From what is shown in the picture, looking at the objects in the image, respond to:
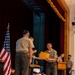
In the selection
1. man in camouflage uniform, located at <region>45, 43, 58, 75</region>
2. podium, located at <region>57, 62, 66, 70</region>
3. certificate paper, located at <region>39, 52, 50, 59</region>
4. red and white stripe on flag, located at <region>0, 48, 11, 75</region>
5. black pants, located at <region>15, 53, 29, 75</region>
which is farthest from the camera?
podium, located at <region>57, 62, 66, 70</region>

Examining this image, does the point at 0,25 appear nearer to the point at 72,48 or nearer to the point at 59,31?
the point at 59,31

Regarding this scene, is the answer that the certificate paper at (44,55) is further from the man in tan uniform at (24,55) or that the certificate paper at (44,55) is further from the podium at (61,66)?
the podium at (61,66)

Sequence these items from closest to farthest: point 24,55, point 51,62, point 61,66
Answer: point 24,55, point 51,62, point 61,66

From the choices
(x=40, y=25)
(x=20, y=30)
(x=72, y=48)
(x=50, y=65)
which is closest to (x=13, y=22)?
(x=20, y=30)

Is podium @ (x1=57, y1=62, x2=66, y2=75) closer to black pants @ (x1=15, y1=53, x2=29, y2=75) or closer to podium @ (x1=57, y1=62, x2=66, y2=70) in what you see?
podium @ (x1=57, y1=62, x2=66, y2=70)

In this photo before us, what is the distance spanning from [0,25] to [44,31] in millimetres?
4429

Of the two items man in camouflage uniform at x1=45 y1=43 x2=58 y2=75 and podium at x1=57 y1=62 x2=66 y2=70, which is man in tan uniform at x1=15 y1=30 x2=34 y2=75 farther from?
podium at x1=57 y1=62 x2=66 y2=70

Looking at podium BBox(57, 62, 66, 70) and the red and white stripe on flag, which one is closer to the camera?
the red and white stripe on flag

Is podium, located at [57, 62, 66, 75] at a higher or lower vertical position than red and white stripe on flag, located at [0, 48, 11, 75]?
lower

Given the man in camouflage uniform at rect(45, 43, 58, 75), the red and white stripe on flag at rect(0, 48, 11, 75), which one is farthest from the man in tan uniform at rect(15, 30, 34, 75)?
the man in camouflage uniform at rect(45, 43, 58, 75)

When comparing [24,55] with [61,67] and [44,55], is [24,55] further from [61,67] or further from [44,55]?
[61,67]

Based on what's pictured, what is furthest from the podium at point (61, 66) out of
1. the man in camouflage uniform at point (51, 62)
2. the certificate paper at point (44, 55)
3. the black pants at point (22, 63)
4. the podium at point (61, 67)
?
the black pants at point (22, 63)

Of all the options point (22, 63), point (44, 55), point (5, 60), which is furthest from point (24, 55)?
point (44, 55)

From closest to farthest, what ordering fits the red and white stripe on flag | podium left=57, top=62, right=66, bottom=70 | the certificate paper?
the red and white stripe on flag < the certificate paper < podium left=57, top=62, right=66, bottom=70
